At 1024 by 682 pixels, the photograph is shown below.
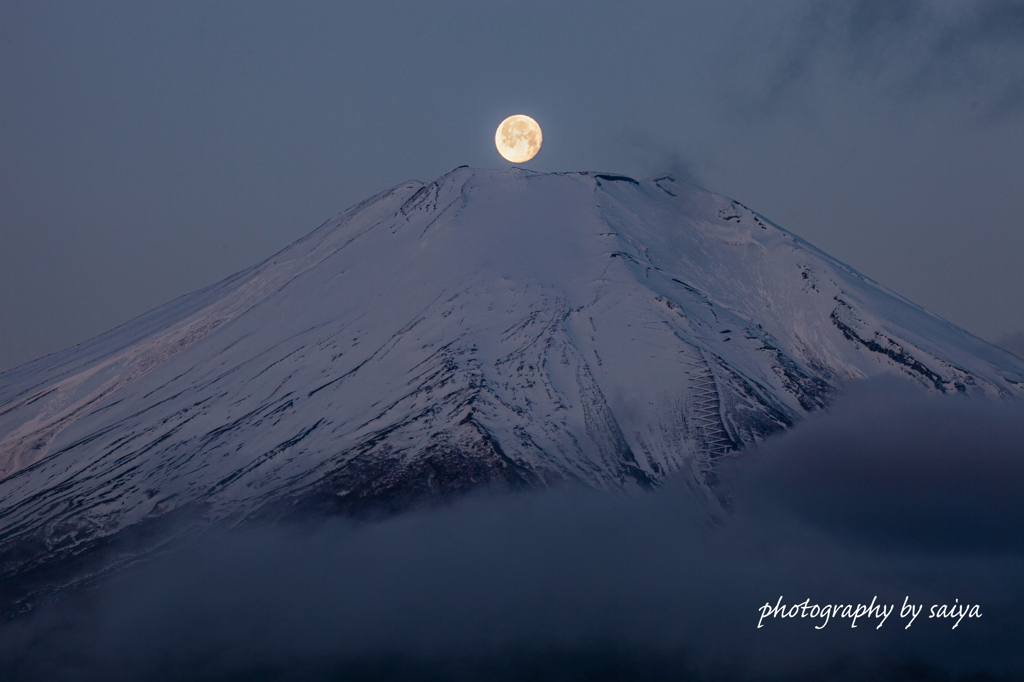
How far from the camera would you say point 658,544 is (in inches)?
3132

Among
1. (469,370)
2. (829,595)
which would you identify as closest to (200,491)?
(469,370)

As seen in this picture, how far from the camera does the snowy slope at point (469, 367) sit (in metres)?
74.1

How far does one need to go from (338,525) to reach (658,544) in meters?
29.9

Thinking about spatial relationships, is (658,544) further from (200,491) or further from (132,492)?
(132,492)

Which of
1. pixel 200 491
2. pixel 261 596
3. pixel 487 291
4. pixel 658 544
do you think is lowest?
pixel 658 544

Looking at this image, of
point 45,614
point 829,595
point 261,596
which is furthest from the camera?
point 829,595

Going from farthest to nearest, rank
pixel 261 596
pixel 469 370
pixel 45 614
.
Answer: pixel 261 596 → pixel 469 370 → pixel 45 614

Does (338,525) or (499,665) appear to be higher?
(338,525)

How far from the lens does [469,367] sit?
78.6 metres

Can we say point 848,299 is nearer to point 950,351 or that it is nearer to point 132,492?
point 950,351

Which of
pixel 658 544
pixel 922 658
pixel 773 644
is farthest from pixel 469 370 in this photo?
pixel 922 658

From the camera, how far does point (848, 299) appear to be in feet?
287

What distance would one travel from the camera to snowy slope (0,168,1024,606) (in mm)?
74125

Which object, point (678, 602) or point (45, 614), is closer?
point (45, 614)
